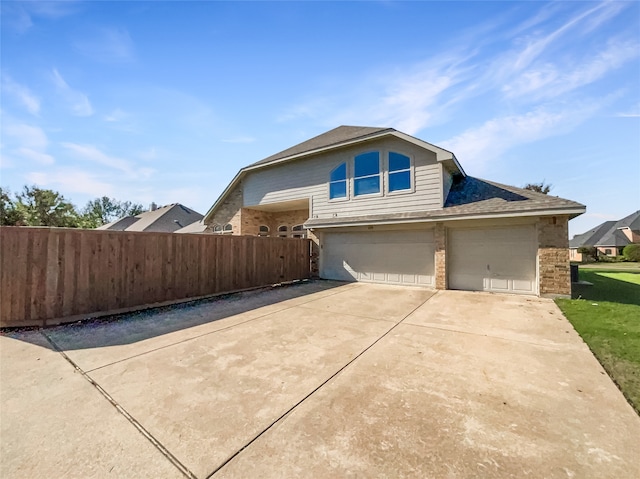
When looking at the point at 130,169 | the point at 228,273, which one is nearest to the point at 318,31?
the point at 228,273

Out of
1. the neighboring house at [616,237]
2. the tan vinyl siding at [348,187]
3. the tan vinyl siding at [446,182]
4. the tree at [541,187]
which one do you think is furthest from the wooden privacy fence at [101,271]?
the neighboring house at [616,237]

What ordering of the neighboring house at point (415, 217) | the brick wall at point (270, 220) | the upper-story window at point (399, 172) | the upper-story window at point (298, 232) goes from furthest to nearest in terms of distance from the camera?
the upper-story window at point (298, 232)
the brick wall at point (270, 220)
the upper-story window at point (399, 172)
the neighboring house at point (415, 217)

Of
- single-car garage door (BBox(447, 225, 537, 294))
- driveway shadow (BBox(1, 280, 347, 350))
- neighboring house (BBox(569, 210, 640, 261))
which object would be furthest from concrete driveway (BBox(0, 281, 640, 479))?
neighboring house (BBox(569, 210, 640, 261))

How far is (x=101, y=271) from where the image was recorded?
→ 6094 mm

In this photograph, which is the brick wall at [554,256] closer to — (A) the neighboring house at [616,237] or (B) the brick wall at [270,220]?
(B) the brick wall at [270,220]

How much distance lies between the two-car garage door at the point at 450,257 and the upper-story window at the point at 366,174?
1839 millimetres

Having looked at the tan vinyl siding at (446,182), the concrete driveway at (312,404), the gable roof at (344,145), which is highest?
the gable roof at (344,145)

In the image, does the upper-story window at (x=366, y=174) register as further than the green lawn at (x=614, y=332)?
Yes

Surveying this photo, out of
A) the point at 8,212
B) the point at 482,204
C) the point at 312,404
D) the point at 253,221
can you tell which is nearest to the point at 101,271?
the point at 312,404

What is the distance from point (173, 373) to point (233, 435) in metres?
1.57

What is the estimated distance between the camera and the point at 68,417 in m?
2.39

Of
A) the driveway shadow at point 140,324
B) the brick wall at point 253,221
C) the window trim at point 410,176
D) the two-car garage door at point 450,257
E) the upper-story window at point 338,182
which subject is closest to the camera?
the driveway shadow at point 140,324

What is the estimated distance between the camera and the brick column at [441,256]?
930 centimetres

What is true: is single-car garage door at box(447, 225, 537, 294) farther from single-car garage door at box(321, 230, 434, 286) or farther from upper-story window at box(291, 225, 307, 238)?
upper-story window at box(291, 225, 307, 238)
